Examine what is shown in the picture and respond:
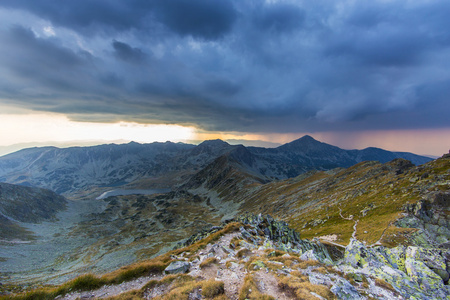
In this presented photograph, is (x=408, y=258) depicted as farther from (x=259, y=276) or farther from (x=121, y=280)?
(x=121, y=280)

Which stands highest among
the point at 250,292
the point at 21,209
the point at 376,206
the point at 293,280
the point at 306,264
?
the point at 293,280

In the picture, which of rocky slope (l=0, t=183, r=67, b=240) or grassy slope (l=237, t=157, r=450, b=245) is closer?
grassy slope (l=237, t=157, r=450, b=245)

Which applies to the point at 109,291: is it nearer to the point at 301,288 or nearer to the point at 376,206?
the point at 301,288

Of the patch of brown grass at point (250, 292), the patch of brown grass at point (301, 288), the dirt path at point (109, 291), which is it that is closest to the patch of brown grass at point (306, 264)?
the patch of brown grass at point (301, 288)

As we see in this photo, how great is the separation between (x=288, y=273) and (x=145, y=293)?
13.9m

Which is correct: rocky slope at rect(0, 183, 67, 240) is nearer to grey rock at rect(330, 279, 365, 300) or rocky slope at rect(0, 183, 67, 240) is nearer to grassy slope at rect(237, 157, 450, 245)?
grey rock at rect(330, 279, 365, 300)

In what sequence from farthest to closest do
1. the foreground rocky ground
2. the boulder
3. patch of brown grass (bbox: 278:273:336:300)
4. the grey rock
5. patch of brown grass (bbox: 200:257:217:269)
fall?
1. patch of brown grass (bbox: 200:257:217:269)
2. the boulder
3. the foreground rocky ground
4. the grey rock
5. patch of brown grass (bbox: 278:273:336:300)

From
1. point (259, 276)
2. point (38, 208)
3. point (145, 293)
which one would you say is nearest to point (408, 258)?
point (259, 276)

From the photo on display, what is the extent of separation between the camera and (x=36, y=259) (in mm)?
86438

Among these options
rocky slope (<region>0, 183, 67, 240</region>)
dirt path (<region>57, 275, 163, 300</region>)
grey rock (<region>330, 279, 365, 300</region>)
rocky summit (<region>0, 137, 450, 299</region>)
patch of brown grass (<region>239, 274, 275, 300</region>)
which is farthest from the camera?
rocky slope (<region>0, 183, 67, 240</region>)

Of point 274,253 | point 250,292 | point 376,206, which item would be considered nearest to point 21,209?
point 274,253

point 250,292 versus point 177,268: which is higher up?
point 250,292

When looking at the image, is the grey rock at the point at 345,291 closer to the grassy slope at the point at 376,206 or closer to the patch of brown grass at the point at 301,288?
the patch of brown grass at the point at 301,288

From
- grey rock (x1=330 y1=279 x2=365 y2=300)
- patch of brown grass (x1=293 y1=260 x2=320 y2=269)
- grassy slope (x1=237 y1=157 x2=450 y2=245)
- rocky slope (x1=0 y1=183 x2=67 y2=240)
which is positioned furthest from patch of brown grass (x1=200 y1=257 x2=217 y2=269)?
rocky slope (x1=0 y1=183 x2=67 y2=240)
